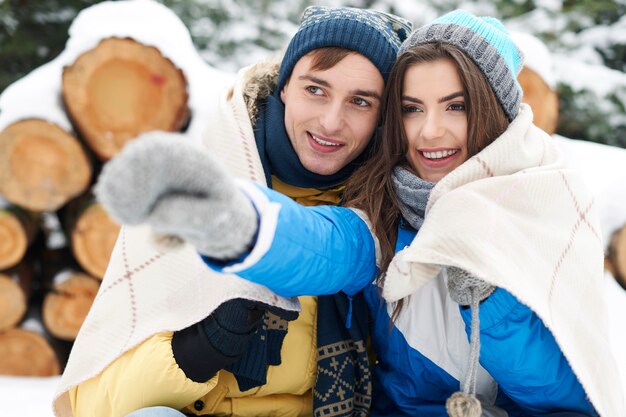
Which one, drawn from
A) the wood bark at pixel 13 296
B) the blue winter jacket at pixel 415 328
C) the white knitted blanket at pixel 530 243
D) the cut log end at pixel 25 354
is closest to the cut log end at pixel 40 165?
the wood bark at pixel 13 296

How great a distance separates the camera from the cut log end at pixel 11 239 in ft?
7.93

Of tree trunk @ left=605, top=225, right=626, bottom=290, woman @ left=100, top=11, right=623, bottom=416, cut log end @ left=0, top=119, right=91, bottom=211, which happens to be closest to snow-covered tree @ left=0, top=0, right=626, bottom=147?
tree trunk @ left=605, top=225, right=626, bottom=290

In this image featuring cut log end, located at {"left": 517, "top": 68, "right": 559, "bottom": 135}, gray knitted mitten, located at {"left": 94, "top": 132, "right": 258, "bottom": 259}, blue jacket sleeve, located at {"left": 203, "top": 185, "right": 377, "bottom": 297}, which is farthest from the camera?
cut log end, located at {"left": 517, "top": 68, "right": 559, "bottom": 135}

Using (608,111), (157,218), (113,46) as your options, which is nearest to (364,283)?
(157,218)

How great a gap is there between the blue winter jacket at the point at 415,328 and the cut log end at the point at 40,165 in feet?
4.51

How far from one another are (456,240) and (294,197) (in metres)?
0.58

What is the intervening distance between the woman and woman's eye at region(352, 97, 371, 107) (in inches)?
3.1

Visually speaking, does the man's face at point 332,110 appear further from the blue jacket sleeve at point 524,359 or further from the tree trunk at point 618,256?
the tree trunk at point 618,256

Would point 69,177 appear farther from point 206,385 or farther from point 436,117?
point 436,117

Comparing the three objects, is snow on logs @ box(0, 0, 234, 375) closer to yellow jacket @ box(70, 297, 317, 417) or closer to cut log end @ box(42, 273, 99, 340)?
cut log end @ box(42, 273, 99, 340)

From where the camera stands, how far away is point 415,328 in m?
1.37

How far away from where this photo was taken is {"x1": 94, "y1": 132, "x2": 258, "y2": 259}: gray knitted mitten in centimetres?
74

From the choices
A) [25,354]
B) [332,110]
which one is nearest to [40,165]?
[25,354]

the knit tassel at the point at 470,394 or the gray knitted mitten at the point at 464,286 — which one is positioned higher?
the gray knitted mitten at the point at 464,286
